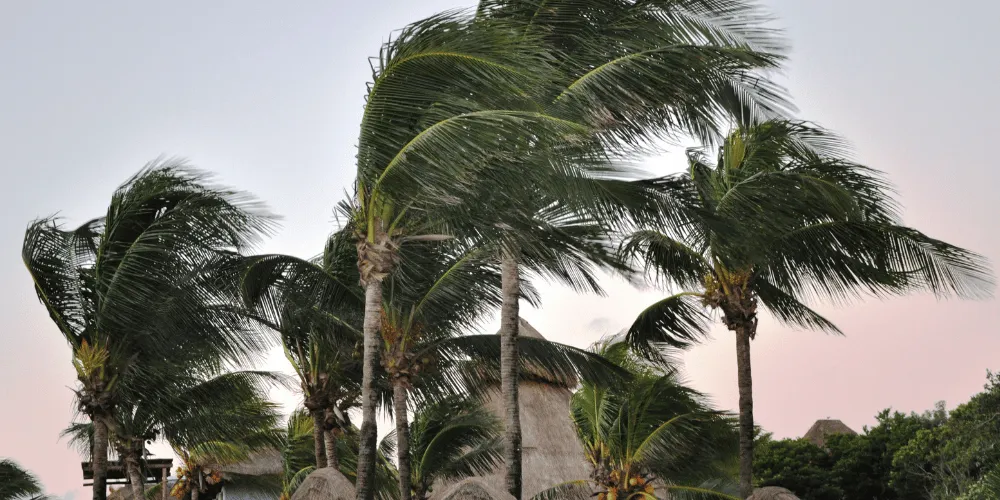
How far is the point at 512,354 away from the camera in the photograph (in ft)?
44.5

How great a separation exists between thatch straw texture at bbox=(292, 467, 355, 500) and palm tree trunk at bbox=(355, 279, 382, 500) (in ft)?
0.94

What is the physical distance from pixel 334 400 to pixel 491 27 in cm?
937

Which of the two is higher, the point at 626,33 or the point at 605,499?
the point at 626,33

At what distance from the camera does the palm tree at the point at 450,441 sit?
19219 millimetres

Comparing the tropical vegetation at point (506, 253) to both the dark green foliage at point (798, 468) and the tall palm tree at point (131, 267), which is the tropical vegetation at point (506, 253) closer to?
the tall palm tree at point (131, 267)

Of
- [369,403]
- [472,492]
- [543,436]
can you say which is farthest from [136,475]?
[543,436]

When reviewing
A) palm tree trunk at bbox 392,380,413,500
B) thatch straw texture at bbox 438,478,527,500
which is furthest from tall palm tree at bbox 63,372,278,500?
thatch straw texture at bbox 438,478,527,500

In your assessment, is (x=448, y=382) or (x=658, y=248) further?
(x=448, y=382)

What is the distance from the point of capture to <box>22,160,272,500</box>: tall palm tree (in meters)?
13.2

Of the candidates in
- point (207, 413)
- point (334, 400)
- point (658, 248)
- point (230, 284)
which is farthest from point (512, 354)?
point (207, 413)

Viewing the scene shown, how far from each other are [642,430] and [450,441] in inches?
178

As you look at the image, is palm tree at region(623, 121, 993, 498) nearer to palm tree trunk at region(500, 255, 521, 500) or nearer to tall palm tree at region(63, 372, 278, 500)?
palm tree trunk at region(500, 255, 521, 500)

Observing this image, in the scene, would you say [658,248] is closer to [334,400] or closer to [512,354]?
[512,354]

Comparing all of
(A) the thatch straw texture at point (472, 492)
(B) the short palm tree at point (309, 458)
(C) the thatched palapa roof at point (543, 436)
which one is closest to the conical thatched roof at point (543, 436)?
(C) the thatched palapa roof at point (543, 436)
